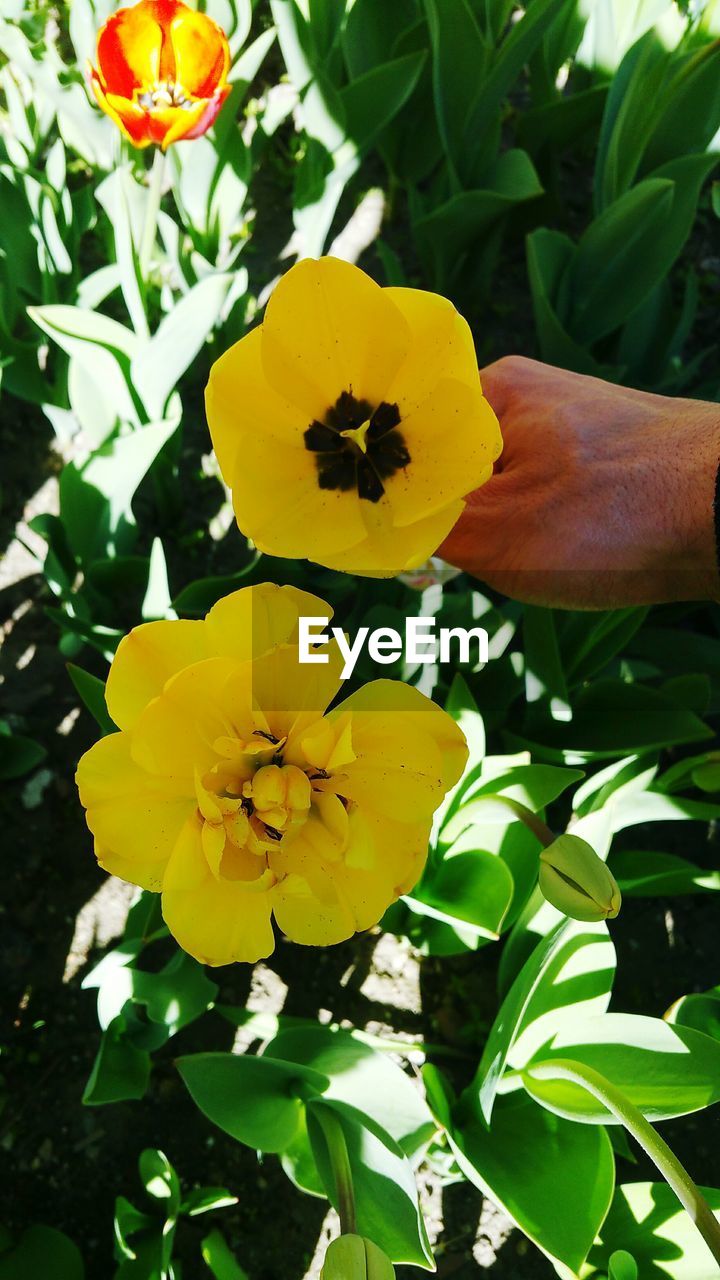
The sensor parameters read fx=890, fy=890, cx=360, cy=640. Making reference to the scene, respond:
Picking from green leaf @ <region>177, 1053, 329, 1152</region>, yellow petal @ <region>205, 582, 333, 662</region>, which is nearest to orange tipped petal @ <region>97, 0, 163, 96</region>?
yellow petal @ <region>205, 582, 333, 662</region>

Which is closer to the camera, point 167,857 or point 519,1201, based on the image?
point 167,857

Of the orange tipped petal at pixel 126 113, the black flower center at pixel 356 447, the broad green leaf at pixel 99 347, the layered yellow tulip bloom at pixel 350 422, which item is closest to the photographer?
the layered yellow tulip bloom at pixel 350 422

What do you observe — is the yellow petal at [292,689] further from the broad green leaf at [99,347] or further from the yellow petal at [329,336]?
the broad green leaf at [99,347]

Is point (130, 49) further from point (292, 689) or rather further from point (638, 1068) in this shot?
point (638, 1068)

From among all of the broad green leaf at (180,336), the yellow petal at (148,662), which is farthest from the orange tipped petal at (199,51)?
the yellow petal at (148,662)

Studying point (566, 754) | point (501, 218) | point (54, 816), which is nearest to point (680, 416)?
point (566, 754)

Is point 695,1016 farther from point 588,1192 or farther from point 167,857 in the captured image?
point 167,857
